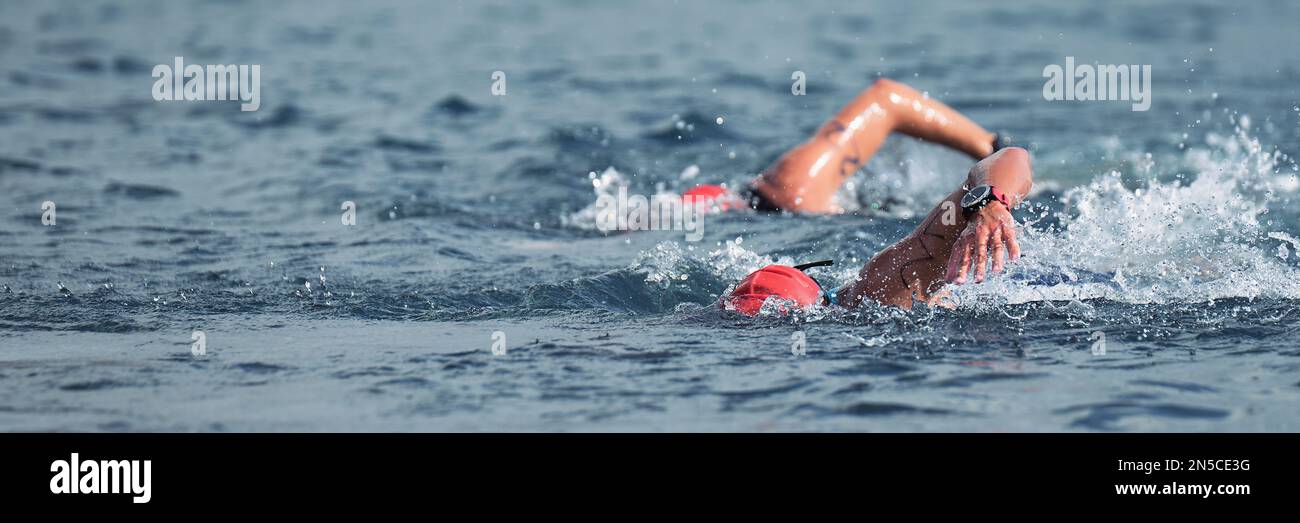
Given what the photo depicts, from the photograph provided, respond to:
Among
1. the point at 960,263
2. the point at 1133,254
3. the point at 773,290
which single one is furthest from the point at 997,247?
the point at 1133,254

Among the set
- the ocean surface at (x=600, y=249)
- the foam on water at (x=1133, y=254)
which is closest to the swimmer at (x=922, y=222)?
the ocean surface at (x=600, y=249)

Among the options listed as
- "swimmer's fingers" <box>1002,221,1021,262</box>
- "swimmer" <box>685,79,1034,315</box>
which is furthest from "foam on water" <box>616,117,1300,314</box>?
"swimmer's fingers" <box>1002,221,1021,262</box>

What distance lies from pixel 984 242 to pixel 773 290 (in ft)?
4.08

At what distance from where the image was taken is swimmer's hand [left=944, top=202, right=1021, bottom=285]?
5.38 meters

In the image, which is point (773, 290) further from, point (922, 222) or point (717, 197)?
point (717, 197)

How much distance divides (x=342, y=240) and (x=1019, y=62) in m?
10.3

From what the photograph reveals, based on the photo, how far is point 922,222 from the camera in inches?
256

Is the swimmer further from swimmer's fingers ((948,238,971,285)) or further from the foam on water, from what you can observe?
the foam on water

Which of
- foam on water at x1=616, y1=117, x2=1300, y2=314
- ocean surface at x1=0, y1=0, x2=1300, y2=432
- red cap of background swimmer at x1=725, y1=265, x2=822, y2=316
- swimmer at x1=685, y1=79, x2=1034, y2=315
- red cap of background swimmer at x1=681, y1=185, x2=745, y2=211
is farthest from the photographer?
red cap of background swimmer at x1=681, y1=185, x2=745, y2=211

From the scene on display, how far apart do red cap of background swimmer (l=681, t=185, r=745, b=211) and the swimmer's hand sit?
3.73 m

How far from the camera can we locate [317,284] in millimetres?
7539

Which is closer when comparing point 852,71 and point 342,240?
point 342,240
